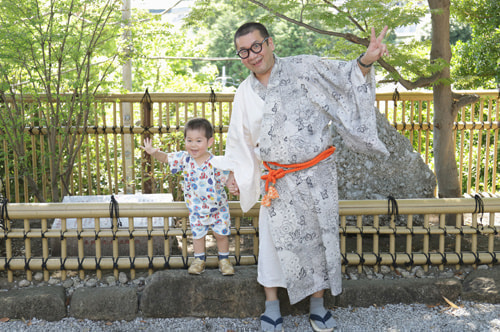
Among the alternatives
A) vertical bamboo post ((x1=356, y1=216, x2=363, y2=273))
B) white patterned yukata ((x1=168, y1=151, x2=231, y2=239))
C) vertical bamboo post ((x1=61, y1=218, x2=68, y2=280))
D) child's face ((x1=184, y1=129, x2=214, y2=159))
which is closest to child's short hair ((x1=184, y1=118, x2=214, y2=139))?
child's face ((x1=184, y1=129, x2=214, y2=159))

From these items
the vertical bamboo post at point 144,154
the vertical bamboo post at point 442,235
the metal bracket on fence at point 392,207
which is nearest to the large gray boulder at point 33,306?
the vertical bamboo post at point 144,154

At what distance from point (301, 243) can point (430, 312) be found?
3.17ft

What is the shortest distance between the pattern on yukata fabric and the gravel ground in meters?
0.29

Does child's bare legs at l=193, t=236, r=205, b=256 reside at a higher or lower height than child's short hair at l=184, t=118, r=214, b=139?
lower

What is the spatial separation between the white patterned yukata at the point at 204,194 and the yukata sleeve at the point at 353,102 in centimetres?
78

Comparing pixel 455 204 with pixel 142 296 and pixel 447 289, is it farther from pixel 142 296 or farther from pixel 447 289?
pixel 142 296

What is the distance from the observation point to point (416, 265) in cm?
356

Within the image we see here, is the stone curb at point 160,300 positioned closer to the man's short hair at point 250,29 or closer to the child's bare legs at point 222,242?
the child's bare legs at point 222,242

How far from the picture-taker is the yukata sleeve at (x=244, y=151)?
293 centimetres

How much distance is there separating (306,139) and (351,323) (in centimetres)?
112

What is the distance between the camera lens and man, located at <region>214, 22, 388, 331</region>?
2787 mm

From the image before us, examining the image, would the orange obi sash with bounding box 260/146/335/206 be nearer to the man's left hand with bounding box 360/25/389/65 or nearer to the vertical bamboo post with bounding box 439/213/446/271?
the man's left hand with bounding box 360/25/389/65

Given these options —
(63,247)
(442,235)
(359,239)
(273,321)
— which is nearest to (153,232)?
(63,247)

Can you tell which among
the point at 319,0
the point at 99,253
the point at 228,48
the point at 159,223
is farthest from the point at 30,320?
the point at 228,48
